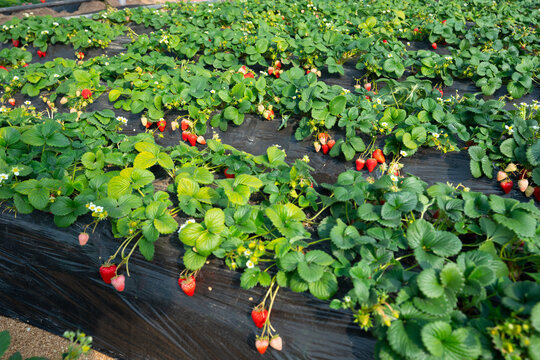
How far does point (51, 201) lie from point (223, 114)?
1.62m

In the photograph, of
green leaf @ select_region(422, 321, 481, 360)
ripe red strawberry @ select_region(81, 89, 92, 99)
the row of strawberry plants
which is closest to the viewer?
green leaf @ select_region(422, 321, 481, 360)

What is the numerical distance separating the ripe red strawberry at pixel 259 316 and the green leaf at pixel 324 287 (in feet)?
0.89

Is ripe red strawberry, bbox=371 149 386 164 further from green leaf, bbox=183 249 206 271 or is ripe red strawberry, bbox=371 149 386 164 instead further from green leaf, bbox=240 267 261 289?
green leaf, bbox=183 249 206 271

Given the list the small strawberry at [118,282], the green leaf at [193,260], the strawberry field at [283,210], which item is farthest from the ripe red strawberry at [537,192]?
the small strawberry at [118,282]

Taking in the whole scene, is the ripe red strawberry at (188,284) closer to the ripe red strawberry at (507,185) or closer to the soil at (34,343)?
the soil at (34,343)

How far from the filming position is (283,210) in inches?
72.5

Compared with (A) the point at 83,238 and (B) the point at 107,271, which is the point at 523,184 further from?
(A) the point at 83,238

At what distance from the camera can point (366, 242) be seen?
1610 mm

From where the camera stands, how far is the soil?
2004 millimetres

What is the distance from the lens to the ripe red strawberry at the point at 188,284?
173 cm

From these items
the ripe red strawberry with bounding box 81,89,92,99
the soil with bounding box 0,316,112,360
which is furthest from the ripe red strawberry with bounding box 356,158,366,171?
the ripe red strawberry with bounding box 81,89,92,99

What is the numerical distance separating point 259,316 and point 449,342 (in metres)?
0.85

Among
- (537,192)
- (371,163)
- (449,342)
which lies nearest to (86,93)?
(371,163)

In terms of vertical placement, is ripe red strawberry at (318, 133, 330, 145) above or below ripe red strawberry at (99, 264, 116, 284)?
A: above
